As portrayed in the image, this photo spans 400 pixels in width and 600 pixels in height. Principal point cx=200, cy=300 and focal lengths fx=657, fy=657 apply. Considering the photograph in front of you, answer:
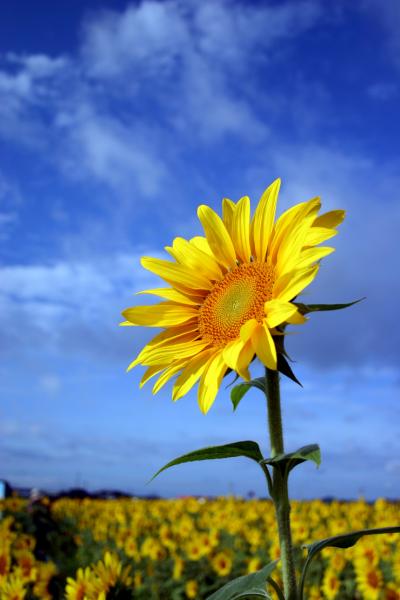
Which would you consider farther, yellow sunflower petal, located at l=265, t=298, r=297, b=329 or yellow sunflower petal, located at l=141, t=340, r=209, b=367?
yellow sunflower petal, located at l=141, t=340, r=209, b=367

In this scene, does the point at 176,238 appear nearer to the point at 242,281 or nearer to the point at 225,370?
the point at 242,281

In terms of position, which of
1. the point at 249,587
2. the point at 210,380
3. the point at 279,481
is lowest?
the point at 249,587

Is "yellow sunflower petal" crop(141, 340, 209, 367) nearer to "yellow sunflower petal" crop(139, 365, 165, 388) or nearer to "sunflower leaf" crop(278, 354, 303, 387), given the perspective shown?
"yellow sunflower petal" crop(139, 365, 165, 388)

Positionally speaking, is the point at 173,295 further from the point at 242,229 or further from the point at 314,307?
the point at 314,307

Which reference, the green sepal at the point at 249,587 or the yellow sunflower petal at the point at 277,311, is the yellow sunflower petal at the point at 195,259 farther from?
the green sepal at the point at 249,587

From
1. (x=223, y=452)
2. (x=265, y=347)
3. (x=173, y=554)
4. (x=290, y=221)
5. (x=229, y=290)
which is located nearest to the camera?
(x=265, y=347)

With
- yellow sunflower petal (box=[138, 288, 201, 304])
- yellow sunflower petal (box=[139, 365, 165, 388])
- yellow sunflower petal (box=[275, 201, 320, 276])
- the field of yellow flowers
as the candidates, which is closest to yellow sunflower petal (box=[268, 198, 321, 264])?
yellow sunflower petal (box=[275, 201, 320, 276])

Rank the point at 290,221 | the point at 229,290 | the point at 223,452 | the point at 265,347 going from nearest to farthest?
the point at 265,347
the point at 223,452
the point at 290,221
the point at 229,290

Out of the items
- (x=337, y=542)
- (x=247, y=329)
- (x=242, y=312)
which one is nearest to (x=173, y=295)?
(x=242, y=312)
